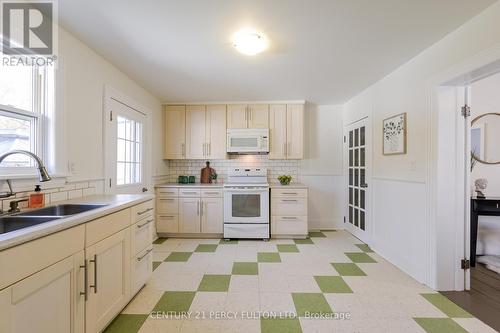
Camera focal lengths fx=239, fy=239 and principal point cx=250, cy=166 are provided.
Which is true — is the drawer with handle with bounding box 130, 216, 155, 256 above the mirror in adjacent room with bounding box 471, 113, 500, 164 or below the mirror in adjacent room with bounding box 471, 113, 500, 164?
below

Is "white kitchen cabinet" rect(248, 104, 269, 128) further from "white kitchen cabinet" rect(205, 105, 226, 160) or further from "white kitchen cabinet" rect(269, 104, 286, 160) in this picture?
"white kitchen cabinet" rect(205, 105, 226, 160)

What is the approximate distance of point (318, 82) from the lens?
322 centimetres

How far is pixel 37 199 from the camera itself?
1.65 metres

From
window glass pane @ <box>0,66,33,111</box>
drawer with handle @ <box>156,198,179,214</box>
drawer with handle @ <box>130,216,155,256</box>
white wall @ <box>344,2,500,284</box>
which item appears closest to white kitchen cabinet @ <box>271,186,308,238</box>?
white wall @ <box>344,2,500,284</box>

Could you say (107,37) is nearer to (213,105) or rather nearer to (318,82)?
(213,105)

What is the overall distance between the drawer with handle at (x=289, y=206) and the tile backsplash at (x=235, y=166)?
644 millimetres

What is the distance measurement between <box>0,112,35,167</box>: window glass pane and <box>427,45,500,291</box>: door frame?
3372mm

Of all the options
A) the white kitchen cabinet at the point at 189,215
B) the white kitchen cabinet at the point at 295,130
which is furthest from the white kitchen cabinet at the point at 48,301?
the white kitchen cabinet at the point at 295,130

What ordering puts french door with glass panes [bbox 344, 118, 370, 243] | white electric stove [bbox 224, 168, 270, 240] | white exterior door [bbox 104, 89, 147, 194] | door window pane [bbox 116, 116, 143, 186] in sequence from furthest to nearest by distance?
white electric stove [bbox 224, 168, 270, 240], french door with glass panes [bbox 344, 118, 370, 243], door window pane [bbox 116, 116, 143, 186], white exterior door [bbox 104, 89, 147, 194]

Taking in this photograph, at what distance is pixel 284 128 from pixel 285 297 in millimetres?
2742

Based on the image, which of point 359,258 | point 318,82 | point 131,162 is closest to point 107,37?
point 131,162

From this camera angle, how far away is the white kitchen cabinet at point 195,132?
13.7ft

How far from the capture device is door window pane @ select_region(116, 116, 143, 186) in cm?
286

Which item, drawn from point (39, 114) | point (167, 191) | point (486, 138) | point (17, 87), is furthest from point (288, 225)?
point (17, 87)
